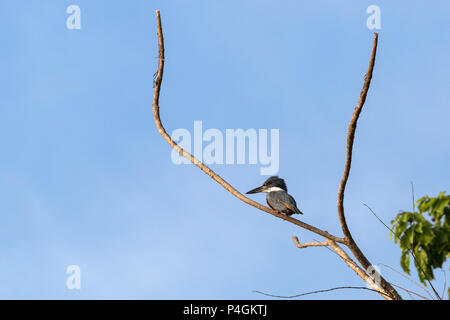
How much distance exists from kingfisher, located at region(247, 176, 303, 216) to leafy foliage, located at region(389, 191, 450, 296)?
4684mm

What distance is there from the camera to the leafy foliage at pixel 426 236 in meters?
7.02

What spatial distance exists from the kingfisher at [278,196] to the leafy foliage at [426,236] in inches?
184

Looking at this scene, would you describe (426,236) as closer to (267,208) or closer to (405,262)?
(405,262)

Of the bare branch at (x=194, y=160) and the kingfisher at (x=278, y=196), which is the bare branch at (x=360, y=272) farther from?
the kingfisher at (x=278, y=196)

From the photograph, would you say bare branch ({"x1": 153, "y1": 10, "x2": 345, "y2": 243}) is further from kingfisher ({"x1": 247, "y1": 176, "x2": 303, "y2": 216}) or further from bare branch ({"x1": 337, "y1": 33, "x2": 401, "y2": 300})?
kingfisher ({"x1": 247, "y1": 176, "x2": 303, "y2": 216})

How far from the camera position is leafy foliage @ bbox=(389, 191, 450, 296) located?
7.02 metres

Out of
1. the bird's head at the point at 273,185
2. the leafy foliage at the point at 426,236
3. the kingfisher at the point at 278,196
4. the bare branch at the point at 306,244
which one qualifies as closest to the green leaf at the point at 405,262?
the leafy foliage at the point at 426,236

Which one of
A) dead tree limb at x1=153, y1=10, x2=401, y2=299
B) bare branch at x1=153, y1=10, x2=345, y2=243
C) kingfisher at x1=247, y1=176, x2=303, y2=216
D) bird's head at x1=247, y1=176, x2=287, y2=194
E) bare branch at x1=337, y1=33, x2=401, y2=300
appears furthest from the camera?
bird's head at x1=247, y1=176, x2=287, y2=194

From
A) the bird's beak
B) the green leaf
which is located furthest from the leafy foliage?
the bird's beak
